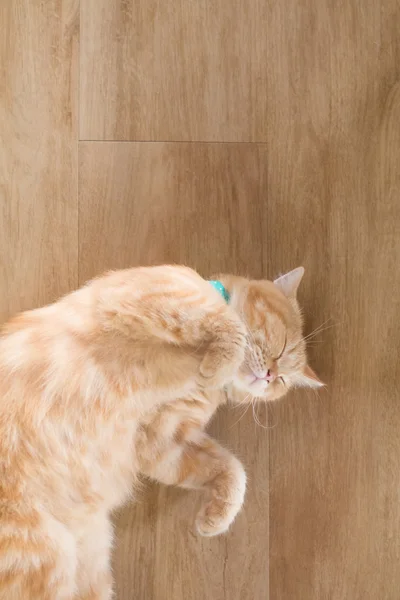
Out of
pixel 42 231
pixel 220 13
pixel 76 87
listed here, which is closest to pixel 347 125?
pixel 220 13

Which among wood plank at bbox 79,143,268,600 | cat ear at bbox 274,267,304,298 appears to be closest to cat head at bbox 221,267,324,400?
cat ear at bbox 274,267,304,298

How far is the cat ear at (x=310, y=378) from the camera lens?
5.51ft

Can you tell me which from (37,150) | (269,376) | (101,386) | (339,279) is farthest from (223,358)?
(37,150)

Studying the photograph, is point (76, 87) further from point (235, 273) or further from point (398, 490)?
point (398, 490)

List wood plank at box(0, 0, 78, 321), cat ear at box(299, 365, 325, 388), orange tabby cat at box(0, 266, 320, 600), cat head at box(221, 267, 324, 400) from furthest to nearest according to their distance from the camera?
wood plank at box(0, 0, 78, 321)
cat ear at box(299, 365, 325, 388)
cat head at box(221, 267, 324, 400)
orange tabby cat at box(0, 266, 320, 600)

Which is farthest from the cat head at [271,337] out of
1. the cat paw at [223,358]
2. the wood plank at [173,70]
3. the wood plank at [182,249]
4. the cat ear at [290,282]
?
the wood plank at [173,70]

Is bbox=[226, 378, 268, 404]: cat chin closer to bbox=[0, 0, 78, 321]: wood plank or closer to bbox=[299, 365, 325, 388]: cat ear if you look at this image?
bbox=[299, 365, 325, 388]: cat ear

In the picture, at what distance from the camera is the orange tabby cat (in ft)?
4.68

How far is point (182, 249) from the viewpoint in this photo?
183 cm

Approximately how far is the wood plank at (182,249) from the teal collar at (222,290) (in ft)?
0.66

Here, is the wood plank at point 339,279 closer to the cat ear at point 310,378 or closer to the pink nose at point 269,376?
the cat ear at point 310,378

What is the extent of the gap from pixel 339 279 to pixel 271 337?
1.37 feet

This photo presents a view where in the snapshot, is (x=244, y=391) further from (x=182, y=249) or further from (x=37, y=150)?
(x=37, y=150)

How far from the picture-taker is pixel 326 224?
1.86 metres
